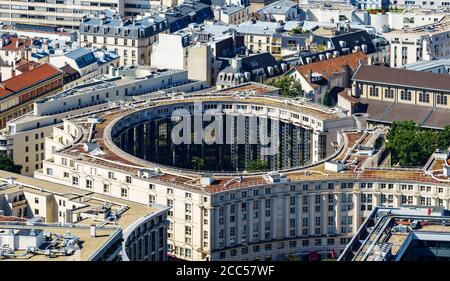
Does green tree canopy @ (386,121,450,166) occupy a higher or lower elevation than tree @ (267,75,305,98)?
lower

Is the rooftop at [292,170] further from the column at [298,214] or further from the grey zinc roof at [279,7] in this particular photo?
the grey zinc roof at [279,7]

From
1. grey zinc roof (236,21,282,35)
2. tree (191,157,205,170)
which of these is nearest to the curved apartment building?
tree (191,157,205,170)

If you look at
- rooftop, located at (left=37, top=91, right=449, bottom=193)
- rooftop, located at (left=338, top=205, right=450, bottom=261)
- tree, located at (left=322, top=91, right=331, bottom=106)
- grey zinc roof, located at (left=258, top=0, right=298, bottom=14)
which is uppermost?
grey zinc roof, located at (left=258, top=0, right=298, bottom=14)

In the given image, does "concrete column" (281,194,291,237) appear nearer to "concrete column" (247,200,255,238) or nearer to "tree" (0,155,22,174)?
"concrete column" (247,200,255,238)

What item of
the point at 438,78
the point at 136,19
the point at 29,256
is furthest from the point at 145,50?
the point at 29,256

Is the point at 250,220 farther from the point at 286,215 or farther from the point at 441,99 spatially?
the point at 441,99
